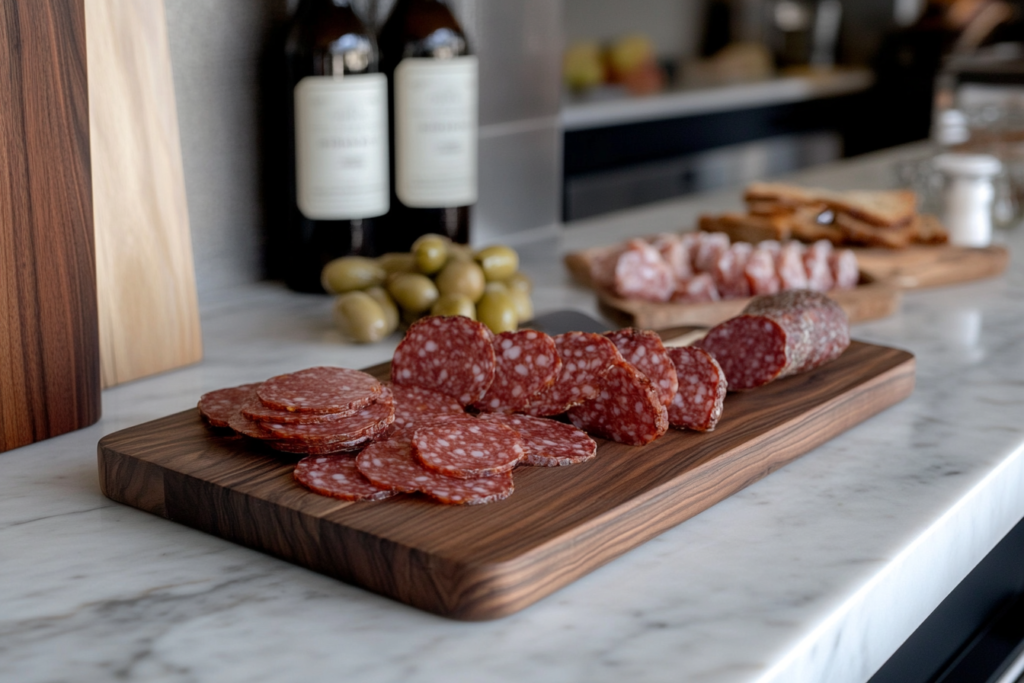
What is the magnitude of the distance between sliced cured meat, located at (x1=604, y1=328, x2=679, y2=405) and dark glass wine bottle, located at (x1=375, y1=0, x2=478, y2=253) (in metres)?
0.59

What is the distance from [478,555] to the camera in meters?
0.60

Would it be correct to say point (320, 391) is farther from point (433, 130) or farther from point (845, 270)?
point (845, 270)

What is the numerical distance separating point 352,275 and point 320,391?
46 centimetres

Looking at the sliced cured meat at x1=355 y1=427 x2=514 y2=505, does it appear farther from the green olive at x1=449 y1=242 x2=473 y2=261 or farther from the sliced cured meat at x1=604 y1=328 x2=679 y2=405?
the green olive at x1=449 y1=242 x2=473 y2=261

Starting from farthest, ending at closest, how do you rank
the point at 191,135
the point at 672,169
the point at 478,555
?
the point at 672,169
the point at 191,135
the point at 478,555

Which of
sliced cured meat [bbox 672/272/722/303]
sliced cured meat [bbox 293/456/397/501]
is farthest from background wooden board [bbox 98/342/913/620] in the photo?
sliced cured meat [bbox 672/272/722/303]

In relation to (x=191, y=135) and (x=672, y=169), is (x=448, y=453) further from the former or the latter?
(x=672, y=169)

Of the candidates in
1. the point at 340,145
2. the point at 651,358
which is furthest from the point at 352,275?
the point at 651,358

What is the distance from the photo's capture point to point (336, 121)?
1247mm

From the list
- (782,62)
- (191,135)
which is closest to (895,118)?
(782,62)

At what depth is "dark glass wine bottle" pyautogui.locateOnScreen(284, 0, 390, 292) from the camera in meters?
1.24

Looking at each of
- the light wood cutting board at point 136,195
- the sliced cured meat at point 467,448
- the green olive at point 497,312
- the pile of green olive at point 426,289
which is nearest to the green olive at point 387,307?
the pile of green olive at point 426,289

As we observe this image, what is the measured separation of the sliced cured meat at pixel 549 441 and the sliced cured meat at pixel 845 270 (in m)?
0.72

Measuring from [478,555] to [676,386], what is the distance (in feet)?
0.92
